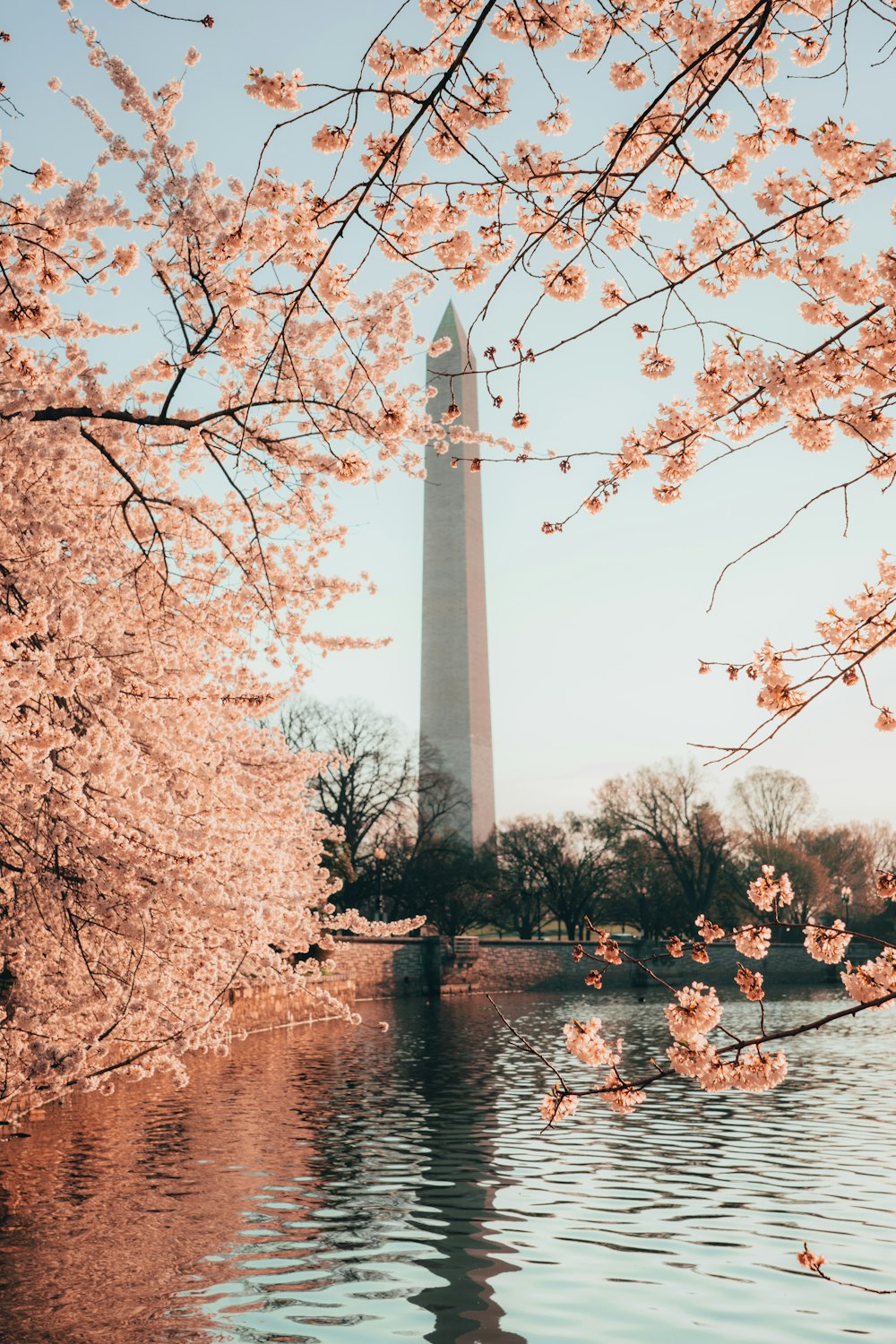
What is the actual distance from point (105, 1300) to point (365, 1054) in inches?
534

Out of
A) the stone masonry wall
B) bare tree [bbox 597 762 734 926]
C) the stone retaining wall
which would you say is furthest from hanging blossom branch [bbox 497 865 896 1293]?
bare tree [bbox 597 762 734 926]

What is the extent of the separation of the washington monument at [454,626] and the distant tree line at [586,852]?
65.8 inches

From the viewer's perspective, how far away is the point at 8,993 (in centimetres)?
983

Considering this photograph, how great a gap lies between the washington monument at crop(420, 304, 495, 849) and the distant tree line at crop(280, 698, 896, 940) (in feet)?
5.48

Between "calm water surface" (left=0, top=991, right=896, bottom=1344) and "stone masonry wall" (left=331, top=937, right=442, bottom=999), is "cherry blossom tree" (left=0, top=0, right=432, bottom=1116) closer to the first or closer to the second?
"calm water surface" (left=0, top=991, right=896, bottom=1344)

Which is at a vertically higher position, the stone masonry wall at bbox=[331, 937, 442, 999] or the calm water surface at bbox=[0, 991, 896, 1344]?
the stone masonry wall at bbox=[331, 937, 442, 999]

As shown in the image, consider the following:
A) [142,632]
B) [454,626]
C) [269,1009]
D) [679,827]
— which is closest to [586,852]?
[679,827]

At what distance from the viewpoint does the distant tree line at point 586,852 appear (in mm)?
47156

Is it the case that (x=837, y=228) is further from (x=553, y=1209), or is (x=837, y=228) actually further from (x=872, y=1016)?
(x=872, y=1016)

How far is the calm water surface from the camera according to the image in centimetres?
611

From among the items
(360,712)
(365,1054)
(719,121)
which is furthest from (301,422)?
(360,712)

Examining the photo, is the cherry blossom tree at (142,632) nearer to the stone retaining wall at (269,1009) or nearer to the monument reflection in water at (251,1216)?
the monument reflection in water at (251,1216)

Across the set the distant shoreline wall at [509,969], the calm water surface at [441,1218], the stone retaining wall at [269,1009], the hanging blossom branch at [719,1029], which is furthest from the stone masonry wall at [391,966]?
the hanging blossom branch at [719,1029]

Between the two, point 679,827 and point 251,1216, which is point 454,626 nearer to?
point 679,827
